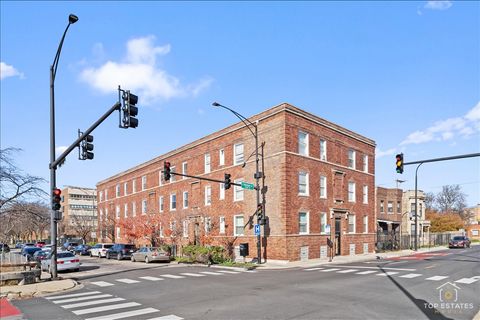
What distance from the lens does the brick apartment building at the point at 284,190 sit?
31.8 m

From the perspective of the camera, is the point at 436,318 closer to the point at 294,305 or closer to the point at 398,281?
the point at 294,305

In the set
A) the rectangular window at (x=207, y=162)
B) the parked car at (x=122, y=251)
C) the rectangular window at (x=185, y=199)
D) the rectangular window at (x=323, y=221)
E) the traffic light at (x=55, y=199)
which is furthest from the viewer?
the rectangular window at (x=185, y=199)

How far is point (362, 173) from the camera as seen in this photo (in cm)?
4175

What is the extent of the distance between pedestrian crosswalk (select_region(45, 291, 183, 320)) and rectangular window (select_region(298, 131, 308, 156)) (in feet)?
70.3

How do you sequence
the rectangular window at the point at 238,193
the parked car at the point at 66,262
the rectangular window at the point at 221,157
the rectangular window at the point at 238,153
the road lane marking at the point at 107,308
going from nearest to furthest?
the road lane marking at the point at 107,308, the parked car at the point at 66,262, the rectangular window at the point at 238,193, the rectangular window at the point at 238,153, the rectangular window at the point at 221,157

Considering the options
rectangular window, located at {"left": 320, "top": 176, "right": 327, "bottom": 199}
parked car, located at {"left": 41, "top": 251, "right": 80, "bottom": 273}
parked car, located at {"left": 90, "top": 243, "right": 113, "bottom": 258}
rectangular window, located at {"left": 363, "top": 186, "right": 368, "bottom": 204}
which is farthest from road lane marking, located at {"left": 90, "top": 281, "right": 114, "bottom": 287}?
rectangular window, located at {"left": 363, "top": 186, "right": 368, "bottom": 204}

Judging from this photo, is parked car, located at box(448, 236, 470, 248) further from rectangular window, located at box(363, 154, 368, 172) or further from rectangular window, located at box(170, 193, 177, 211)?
rectangular window, located at box(170, 193, 177, 211)

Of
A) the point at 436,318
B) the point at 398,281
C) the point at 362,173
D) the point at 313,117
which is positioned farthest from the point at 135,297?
the point at 362,173

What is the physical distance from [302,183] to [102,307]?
901 inches

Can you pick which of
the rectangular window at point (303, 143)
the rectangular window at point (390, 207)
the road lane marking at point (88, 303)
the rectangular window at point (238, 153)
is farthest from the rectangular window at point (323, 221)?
the rectangular window at point (390, 207)

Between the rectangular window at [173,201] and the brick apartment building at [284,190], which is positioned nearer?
the brick apartment building at [284,190]

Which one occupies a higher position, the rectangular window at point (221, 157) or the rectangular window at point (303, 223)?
the rectangular window at point (221, 157)

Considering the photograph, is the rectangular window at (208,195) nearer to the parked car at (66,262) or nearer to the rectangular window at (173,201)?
the rectangular window at (173,201)

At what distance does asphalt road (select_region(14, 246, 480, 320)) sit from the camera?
37.1 ft
